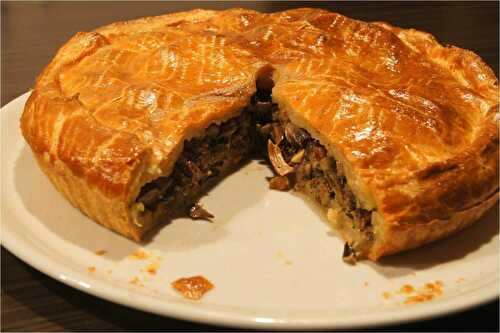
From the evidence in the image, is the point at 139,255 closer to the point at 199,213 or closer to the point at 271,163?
the point at 199,213

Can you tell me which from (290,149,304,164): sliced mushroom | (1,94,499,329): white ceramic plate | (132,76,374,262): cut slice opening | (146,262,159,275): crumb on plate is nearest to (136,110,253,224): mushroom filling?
(132,76,374,262): cut slice opening

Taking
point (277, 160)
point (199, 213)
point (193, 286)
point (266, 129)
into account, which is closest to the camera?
point (193, 286)

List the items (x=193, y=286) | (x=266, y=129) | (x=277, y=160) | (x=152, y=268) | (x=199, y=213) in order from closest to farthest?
(x=193, y=286)
(x=152, y=268)
(x=199, y=213)
(x=277, y=160)
(x=266, y=129)

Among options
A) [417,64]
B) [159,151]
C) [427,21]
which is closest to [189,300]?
[159,151]

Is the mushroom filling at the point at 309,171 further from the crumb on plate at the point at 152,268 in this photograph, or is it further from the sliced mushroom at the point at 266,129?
the crumb on plate at the point at 152,268

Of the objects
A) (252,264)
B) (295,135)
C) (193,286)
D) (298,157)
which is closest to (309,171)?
(298,157)

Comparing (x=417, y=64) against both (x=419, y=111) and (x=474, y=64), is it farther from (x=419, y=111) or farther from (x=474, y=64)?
(x=419, y=111)

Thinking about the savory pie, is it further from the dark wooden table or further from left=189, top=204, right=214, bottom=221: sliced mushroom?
the dark wooden table
